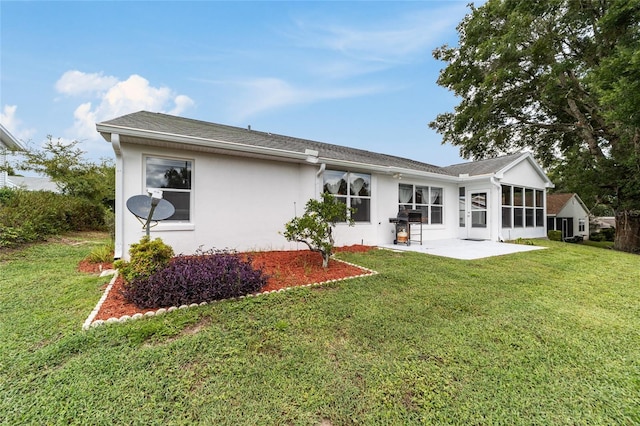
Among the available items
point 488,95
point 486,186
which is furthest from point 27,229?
point 488,95

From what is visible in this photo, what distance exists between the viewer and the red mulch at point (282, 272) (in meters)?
3.43

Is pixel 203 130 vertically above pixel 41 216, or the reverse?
pixel 203 130

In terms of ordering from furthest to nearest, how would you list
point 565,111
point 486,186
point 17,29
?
1. point 565,111
2. point 486,186
3. point 17,29

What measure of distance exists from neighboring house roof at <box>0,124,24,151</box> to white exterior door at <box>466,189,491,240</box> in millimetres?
22989

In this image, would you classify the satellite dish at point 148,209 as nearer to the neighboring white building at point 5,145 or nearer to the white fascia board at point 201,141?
the white fascia board at point 201,141

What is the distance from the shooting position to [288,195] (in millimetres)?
7691

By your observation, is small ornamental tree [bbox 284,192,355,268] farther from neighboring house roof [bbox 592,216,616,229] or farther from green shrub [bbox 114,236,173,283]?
neighboring house roof [bbox 592,216,616,229]

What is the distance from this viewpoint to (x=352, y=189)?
877cm

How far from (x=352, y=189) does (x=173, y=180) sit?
531 cm

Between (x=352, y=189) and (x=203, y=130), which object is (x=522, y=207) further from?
(x=203, y=130)

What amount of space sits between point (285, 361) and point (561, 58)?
1889cm

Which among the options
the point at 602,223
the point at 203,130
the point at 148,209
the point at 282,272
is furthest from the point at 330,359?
the point at 602,223

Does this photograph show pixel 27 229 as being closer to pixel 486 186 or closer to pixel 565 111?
pixel 486 186

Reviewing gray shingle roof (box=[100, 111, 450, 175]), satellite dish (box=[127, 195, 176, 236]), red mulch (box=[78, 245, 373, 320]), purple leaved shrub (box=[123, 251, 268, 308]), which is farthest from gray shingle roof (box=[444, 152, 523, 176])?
satellite dish (box=[127, 195, 176, 236])
